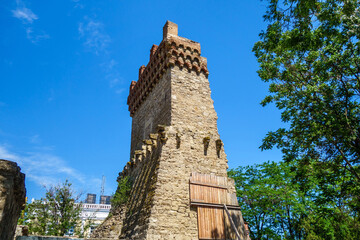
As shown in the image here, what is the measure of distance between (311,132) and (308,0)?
4797 millimetres

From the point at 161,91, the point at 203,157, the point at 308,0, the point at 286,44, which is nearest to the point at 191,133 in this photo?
the point at 203,157

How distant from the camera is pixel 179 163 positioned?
34.3ft

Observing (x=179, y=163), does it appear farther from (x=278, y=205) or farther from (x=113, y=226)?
(x=278, y=205)

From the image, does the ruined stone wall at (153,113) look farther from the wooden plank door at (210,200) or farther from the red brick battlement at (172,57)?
the wooden plank door at (210,200)

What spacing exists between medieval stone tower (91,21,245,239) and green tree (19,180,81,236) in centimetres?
295

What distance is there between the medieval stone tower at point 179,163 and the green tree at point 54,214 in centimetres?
295

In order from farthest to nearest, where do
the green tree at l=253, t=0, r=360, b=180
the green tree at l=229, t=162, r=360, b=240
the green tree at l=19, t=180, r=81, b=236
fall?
the green tree at l=229, t=162, r=360, b=240
the green tree at l=19, t=180, r=81, b=236
the green tree at l=253, t=0, r=360, b=180

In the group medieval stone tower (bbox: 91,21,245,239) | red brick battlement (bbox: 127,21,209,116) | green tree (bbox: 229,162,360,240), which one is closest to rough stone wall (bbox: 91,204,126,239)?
medieval stone tower (bbox: 91,21,245,239)

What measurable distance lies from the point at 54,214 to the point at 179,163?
730 centimetres

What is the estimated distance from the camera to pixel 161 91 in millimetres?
13344

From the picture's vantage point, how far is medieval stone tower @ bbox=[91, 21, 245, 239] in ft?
30.8

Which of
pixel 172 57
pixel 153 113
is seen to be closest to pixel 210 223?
pixel 153 113

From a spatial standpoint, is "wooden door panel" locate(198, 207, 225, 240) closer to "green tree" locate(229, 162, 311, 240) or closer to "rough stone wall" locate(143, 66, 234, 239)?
"rough stone wall" locate(143, 66, 234, 239)

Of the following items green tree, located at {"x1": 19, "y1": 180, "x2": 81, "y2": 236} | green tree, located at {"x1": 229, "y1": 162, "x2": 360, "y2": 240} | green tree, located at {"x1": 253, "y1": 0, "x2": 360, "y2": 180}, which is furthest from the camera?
green tree, located at {"x1": 229, "y1": 162, "x2": 360, "y2": 240}
